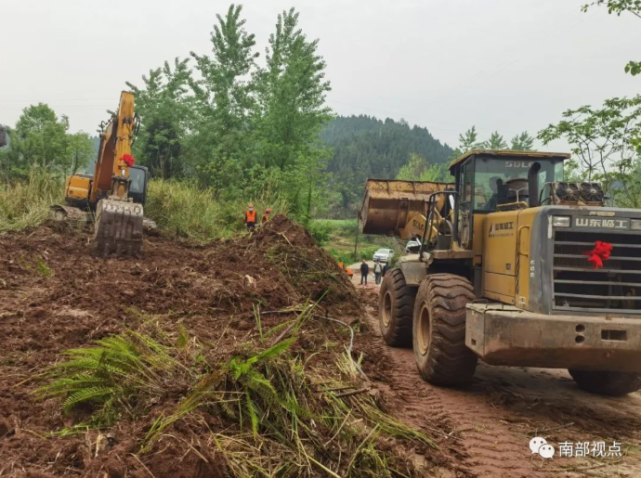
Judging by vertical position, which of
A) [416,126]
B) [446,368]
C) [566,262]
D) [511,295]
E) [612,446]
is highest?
[416,126]

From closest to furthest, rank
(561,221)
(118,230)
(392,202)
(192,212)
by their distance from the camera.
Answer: (561,221)
(392,202)
(118,230)
(192,212)

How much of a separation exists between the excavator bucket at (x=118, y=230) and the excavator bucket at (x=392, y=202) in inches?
193

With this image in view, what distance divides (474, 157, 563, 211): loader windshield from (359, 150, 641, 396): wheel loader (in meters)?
0.01

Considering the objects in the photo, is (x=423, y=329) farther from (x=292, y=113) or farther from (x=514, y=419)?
(x=292, y=113)

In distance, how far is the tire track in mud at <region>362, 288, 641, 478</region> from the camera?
12.9 feet

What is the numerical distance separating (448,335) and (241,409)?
279cm

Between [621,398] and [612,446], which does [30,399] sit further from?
[621,398]

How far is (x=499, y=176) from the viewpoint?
6238 mm

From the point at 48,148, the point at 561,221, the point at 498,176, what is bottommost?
the point at 561,221

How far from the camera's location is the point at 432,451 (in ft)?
12.7

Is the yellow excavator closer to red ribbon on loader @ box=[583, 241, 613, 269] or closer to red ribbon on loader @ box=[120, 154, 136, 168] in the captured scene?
red ribbon on loader @ box=[120, 154, 136, 168]

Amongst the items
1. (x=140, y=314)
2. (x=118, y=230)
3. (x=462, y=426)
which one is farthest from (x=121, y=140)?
(x=462, y=426)

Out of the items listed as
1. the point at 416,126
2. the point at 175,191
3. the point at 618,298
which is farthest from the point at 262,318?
Result: the point at 416,126

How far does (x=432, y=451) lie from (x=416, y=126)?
597 feet
